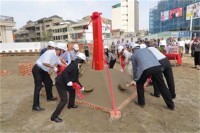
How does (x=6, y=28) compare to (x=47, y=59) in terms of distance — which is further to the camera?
(x=6, y=28)

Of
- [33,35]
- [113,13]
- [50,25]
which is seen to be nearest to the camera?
[50,25]

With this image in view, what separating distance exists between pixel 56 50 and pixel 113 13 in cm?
7686

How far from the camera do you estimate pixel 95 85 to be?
15.9ft

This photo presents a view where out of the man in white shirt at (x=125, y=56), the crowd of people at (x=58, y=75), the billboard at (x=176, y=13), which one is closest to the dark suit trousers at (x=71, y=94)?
the crowd of people at (x=58, y=75)

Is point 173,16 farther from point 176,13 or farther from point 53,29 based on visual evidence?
point 53,29

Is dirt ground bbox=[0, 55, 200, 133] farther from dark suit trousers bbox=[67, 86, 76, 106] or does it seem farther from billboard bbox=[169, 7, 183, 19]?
billboard bbox=[169, 7, 183, 19]

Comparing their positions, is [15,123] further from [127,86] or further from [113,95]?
[127,86]

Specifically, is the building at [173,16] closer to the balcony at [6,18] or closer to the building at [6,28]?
the balcony at [6,18]

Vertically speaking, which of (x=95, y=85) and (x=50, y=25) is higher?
(x=50, y=25)

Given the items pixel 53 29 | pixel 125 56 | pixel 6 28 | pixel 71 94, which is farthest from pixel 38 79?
pixel 53 29

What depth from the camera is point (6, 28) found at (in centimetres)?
3406

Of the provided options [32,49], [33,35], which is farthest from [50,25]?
[32,49]

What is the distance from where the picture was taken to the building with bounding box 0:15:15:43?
3328 centimetres

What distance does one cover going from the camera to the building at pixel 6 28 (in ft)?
109
